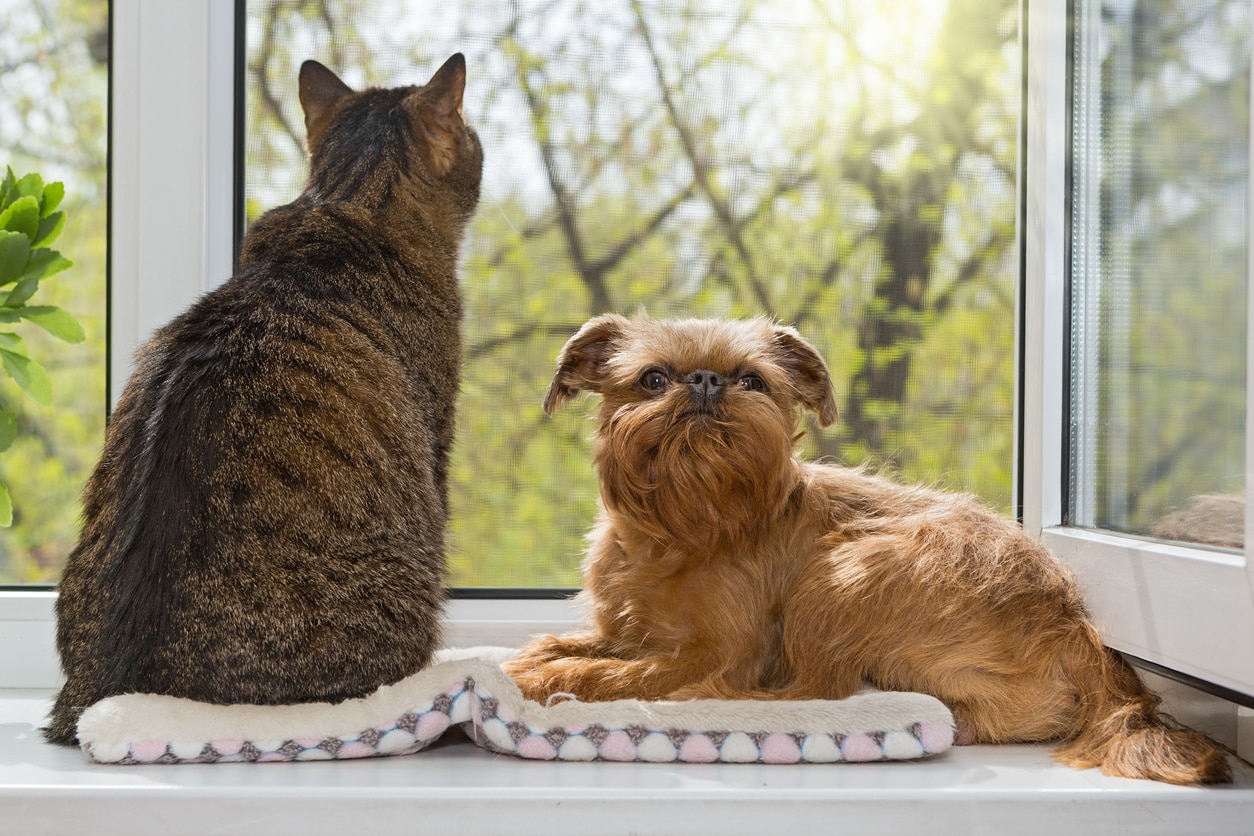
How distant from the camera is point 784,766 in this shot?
1.17 m

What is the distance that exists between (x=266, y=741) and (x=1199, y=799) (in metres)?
1.08

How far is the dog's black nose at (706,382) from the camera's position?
1.32m

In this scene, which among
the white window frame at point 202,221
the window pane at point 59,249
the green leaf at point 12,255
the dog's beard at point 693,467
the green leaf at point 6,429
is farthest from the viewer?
the window pane at point 59,249

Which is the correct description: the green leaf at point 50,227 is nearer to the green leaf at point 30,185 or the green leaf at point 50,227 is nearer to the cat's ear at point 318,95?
the green leaf at point 30,185

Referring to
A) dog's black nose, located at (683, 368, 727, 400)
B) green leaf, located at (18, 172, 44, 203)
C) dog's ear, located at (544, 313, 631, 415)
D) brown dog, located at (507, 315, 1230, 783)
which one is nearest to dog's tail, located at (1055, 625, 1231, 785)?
brown dog, located at (507, 315, 1230, 783)

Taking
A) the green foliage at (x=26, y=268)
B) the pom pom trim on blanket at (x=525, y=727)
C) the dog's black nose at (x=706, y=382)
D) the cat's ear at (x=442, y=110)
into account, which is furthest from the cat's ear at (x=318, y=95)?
the pom pom trim on blanket at (x=525, y=727)

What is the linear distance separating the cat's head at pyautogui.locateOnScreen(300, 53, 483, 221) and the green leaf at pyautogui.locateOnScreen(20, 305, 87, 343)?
1.43 ft

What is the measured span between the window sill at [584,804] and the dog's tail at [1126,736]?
0.03 meters

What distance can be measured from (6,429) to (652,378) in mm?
1028

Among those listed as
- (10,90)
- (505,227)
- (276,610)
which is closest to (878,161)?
(505,227)

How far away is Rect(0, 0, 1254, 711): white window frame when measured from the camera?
161 cm

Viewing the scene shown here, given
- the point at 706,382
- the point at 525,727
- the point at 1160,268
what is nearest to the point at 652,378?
the point at 706,382

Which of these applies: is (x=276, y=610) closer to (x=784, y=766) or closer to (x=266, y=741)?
A: (x=266, y=741)

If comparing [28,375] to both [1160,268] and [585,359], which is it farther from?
[1160,268]
